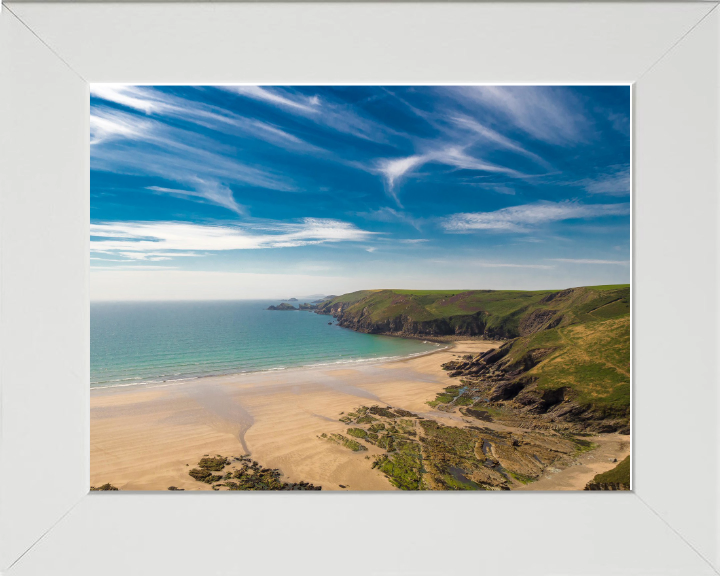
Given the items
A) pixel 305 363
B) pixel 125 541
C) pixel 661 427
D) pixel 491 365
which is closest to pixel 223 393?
pixel 305 363

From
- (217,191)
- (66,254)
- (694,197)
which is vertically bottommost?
(66,254)

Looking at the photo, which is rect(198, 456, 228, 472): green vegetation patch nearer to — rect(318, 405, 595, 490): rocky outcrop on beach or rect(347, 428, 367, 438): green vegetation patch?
rect(318, 405, 595, 490): rocky outcrop on beach

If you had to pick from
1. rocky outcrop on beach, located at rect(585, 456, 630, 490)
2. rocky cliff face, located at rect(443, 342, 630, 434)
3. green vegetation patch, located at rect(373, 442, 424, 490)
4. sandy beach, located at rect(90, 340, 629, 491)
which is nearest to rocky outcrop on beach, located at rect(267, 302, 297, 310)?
sandy beach, located at rect(90, 340, 629, 491)

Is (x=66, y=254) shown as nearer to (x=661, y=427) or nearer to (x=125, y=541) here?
(x=125, y=541)

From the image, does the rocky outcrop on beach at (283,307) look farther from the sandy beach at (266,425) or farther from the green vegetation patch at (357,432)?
the green vegetation patch at (357,432)

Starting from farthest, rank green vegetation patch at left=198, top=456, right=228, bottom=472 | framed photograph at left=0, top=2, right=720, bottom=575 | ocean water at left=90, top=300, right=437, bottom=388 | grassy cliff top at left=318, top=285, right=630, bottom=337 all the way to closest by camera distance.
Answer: ocean water at left=90, top=300, right=437, bottom=388 < grassy cliff top at left=318, top=285, right=630, bottom=337 < green vegetation patch at left=198, top=456, right=228, bottom=472 < framed photograph at left=0, top=2, right=720, bottom=575

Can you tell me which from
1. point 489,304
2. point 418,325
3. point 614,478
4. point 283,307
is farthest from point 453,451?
point 418,325
